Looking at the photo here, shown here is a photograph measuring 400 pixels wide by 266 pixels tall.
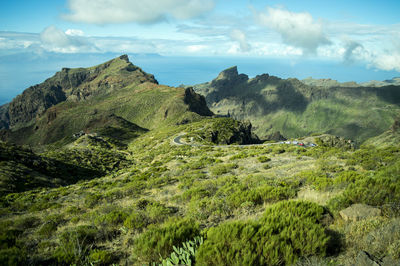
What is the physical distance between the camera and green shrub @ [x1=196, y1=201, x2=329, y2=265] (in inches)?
155

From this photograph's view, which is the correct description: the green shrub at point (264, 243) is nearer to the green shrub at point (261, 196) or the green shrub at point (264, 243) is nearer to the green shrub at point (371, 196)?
the green shrub at point (371, 196)

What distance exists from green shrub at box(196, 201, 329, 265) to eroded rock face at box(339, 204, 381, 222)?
144cm

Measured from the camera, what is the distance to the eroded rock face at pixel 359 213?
551 cm

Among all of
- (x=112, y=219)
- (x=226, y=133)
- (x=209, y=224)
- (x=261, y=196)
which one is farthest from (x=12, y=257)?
(x=226, y=133)

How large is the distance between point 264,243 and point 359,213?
329 cm

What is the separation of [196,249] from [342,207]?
4816 mm

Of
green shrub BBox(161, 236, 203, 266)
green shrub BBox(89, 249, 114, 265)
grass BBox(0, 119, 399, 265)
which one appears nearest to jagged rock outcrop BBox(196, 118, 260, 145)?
grass BBox(0, 119, 399, 265)

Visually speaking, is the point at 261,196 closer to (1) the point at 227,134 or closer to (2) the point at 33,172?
(2) the point at 33,172

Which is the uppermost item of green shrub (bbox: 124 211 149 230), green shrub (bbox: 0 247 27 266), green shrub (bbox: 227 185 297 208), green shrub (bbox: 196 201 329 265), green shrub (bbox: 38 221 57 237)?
green shrub (bbox: 196 201 329 265)

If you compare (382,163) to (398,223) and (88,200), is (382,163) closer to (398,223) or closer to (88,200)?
(398,223)

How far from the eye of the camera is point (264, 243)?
14.0 feet

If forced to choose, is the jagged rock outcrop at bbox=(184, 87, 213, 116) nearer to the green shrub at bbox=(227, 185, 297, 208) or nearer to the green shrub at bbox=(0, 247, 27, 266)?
the green shrub at bbox=(227, 185, 297, 208)

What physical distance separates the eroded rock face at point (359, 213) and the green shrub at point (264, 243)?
1.44m

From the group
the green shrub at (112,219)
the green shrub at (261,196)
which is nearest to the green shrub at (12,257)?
the green shrub at (112,219)
